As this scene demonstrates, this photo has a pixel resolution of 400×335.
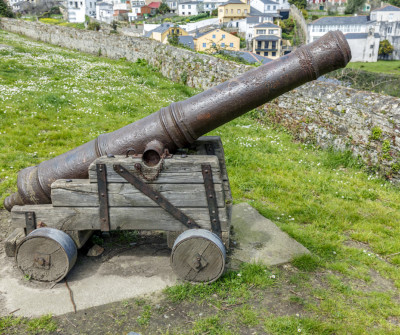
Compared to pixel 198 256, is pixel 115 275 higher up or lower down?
lower down

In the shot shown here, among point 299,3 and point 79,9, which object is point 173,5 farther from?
point 79,9

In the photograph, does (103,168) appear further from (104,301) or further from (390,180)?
(390,180)

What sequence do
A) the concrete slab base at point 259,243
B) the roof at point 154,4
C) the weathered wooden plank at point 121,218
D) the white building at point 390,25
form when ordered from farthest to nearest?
the roof at point 154,4 → the white building at point 390,25 → the concrete slab base at point 259,243 → the weathered wooden plank at point 121,218

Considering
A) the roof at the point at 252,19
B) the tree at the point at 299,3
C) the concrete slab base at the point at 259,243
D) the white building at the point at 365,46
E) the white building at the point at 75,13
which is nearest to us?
the concrete slab base at the point at 259,243

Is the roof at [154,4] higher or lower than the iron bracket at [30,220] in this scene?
higher

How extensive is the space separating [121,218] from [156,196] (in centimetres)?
46

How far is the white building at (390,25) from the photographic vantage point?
84875 millimetres

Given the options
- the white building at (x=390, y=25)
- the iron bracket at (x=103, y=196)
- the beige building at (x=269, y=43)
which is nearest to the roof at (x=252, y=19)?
the beige building at (x=269, y=43)

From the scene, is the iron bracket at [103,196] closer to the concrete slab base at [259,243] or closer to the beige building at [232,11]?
the concrete slab base at [259,243]

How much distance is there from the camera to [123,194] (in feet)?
13.0

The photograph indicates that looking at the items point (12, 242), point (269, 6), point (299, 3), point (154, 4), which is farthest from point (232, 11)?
point (12, 242)

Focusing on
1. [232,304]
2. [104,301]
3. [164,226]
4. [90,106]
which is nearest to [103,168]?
[164,226]

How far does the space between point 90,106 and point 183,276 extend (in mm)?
8105

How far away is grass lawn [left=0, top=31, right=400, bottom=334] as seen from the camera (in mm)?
3564
